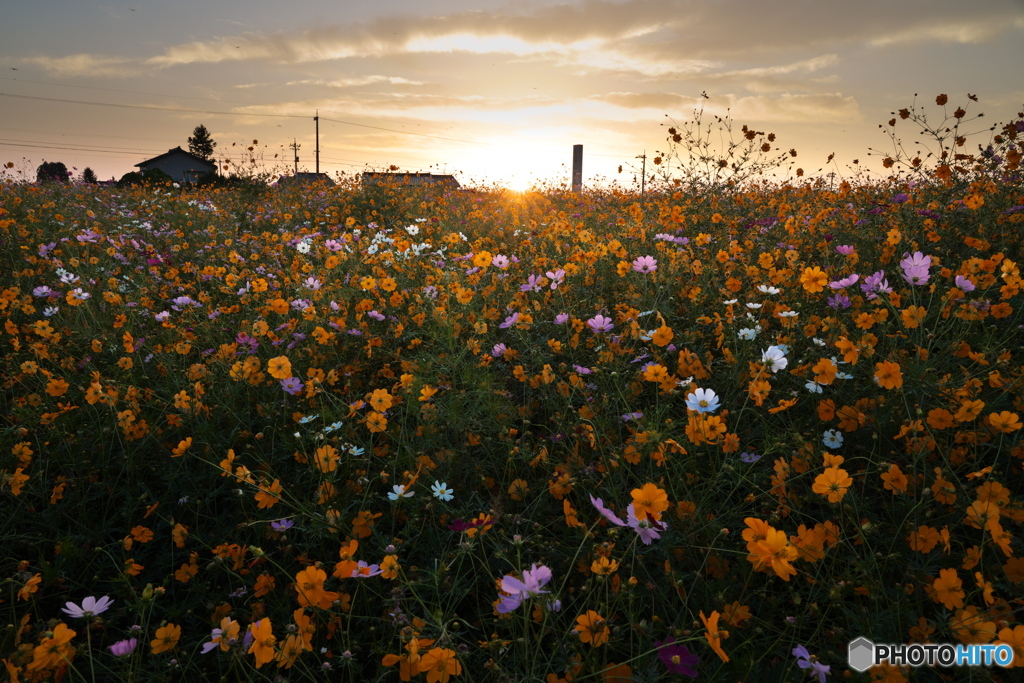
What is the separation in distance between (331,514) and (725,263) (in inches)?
102

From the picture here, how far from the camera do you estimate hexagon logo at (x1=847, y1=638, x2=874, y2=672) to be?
1.03 meters

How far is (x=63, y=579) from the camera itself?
4.61 ft

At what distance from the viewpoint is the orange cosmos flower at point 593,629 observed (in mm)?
1026

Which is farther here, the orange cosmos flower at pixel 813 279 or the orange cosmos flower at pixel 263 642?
the orange cosmos flower at pixel 813 279

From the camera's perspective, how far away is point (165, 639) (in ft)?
3.81

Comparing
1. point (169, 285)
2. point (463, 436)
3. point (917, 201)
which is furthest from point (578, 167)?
point (463, 436)

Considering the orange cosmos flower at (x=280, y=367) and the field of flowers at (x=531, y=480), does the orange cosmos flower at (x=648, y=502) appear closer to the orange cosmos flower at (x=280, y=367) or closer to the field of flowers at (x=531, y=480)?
the field of flowers at (x=531, y=480)

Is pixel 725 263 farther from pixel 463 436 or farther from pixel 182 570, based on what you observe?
pixel 182 570

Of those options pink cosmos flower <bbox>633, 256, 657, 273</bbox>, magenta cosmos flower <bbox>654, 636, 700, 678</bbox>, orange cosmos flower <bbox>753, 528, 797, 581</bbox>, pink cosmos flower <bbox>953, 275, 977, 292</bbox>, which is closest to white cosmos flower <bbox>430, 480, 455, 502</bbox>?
magenta cosmos flower <bbox>654, 636, 700, 678</bbox>

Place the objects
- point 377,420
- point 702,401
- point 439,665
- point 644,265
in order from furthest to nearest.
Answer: point 644,265
point 377,420
point 702,401
point 439,665

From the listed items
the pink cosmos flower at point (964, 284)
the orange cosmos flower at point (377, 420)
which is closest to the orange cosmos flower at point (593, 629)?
the orange cosmos flower at point (377, 420)

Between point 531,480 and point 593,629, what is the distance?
0.68 m

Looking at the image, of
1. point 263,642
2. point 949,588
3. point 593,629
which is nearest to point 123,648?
point 263,642

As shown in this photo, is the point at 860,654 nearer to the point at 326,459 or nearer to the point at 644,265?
the point at 326,459
